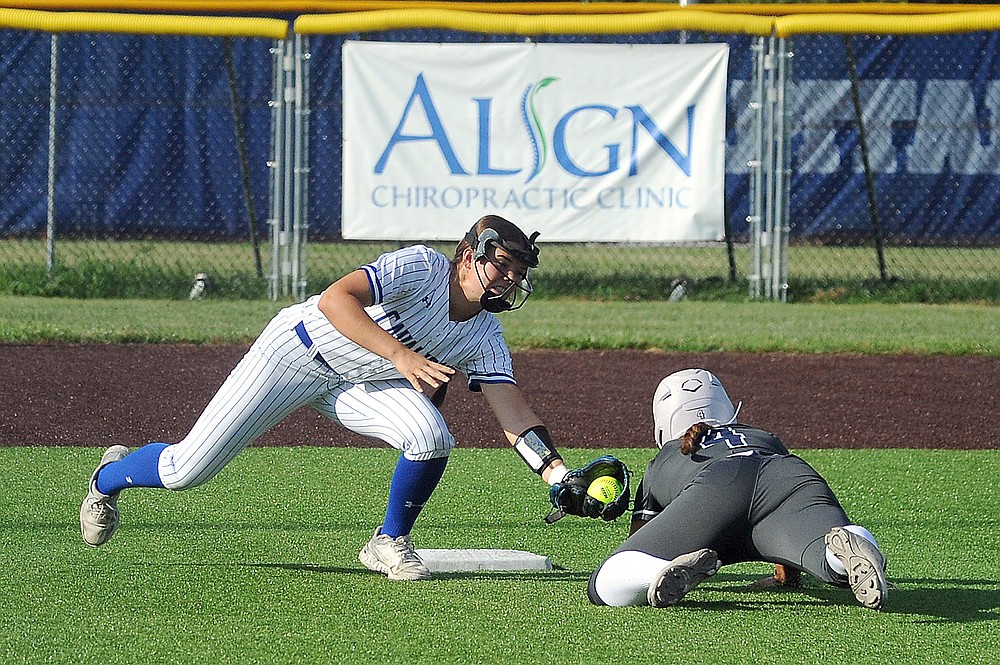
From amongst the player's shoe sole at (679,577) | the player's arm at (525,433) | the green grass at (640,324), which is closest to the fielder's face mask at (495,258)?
the player's arm at (525,433)

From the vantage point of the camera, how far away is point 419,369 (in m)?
4.52

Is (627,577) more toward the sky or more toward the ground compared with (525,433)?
more toward the ground

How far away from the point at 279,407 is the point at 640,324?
6513 mm

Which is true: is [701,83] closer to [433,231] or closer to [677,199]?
[677,199]

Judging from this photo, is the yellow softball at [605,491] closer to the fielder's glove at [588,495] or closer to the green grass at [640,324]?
the fielder's glove at [588,495]

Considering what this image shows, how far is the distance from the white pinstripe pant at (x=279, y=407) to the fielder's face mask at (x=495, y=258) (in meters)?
0.41

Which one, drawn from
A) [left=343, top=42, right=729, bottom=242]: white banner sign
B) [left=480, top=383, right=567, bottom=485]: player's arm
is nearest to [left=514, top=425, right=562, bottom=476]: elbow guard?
[left=480, top=383, right=567, bottom=485]: player's arm

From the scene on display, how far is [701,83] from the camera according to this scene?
11.3 m

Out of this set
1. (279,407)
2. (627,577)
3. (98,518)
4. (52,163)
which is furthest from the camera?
(52,163)

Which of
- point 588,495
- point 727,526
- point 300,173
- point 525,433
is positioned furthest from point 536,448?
point 300,173

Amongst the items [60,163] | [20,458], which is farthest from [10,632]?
[60,163]

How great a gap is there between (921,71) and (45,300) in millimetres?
7407

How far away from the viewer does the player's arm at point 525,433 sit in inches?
195

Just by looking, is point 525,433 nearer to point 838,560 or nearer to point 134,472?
point 838,560
